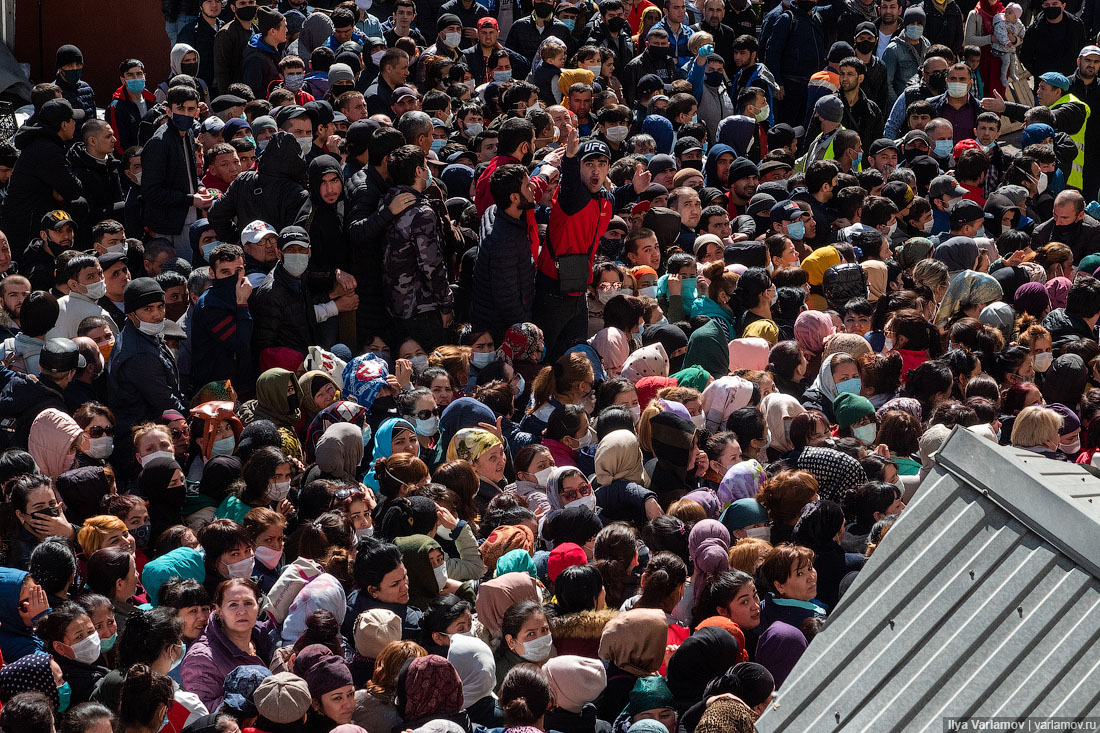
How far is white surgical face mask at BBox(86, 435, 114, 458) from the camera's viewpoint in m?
7.16

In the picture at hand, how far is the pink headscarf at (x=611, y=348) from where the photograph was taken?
8.88 meters

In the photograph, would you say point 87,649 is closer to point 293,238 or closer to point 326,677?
point 326,677

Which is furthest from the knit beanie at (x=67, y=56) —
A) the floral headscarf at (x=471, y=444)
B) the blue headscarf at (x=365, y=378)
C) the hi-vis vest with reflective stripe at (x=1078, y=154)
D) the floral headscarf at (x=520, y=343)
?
the hi-vis vest with reflective stripe at (x=1078, y=154)

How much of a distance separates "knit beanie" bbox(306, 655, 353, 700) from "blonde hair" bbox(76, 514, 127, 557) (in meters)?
1.57

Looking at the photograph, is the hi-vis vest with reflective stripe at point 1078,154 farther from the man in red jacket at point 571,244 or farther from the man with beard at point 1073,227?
the man in red jacket at point 571,244

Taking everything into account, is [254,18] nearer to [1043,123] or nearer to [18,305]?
[18,305]

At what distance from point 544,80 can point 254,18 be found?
3.11 m

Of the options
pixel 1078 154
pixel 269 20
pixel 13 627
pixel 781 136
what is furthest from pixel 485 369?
pixel 1078 154

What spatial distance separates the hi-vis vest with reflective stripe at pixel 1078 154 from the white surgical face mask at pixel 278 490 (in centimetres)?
928

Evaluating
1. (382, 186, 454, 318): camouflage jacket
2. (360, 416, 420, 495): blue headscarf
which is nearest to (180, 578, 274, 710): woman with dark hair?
(360, 416, 420, 495): blue headscarf

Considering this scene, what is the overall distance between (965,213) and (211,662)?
7.54m

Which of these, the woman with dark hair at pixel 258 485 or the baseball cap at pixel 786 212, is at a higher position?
the baseball cap at pixel 786 212

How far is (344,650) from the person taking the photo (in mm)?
5754

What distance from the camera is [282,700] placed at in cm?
500
